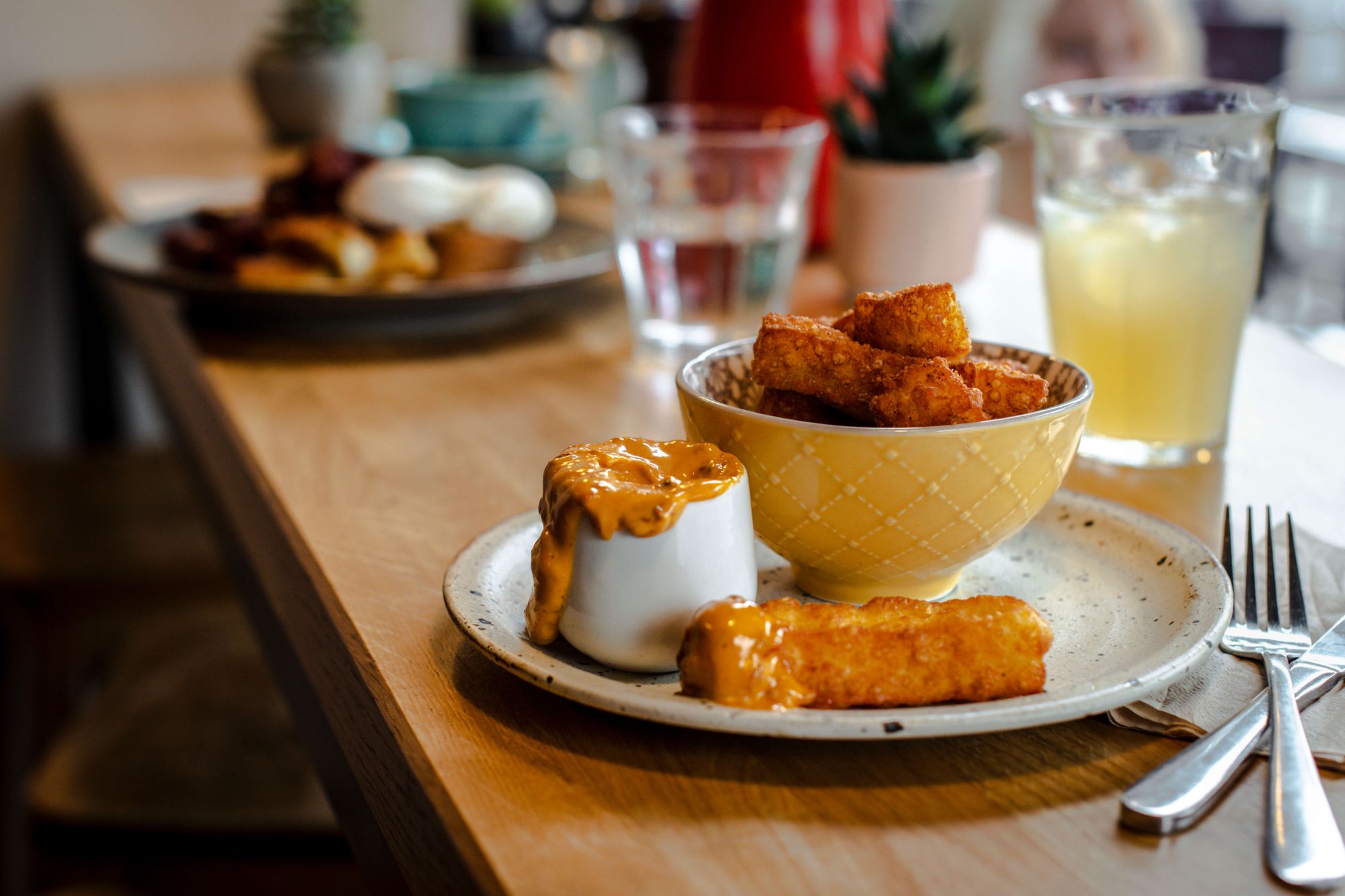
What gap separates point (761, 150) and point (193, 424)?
45 centimetres

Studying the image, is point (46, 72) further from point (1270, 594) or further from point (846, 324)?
point (1270, 594)

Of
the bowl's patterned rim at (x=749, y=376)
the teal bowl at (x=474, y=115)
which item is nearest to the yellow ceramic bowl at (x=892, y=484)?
the bowl's patterned rim at (x=749, y=376)

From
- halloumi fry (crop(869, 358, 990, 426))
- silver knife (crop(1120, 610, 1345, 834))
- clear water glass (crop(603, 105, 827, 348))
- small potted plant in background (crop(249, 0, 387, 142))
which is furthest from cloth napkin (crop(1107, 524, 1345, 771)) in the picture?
small potted plant in background (crop(249, 0, 387, 142))

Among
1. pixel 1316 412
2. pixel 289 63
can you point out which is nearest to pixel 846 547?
pixel 1316 412

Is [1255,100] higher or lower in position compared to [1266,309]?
higher

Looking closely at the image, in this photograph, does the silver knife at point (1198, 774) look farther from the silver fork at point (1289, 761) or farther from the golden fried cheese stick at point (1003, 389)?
the golden fried cheese stick at point (1003, 389)

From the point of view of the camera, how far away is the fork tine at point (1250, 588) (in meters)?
0.49

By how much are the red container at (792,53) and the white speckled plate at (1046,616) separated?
72 centimetres

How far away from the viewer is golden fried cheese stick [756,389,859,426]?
49 centimetres

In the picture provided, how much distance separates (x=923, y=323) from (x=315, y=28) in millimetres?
1563

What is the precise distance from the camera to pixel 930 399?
1.49 ft

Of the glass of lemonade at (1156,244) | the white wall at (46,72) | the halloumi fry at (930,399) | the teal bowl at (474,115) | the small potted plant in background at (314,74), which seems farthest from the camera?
the white wall at (46,72)

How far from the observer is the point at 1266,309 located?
2.11 meters

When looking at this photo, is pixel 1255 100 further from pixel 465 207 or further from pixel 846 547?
pixel 465 207
